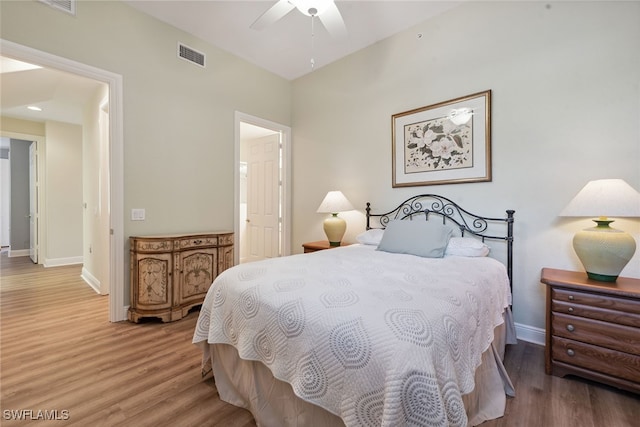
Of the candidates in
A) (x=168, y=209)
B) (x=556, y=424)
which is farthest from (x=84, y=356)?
(x=556, y=424)

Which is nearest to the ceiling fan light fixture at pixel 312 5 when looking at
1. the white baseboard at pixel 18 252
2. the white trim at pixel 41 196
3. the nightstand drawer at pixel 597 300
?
the nightstand drawer at pixel 597 300

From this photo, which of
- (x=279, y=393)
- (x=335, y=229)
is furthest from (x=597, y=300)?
(x=335, y=229)

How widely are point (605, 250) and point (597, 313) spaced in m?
0.39

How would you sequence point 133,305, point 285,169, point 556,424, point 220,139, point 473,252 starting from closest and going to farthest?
point 556,424 < point 473,252 < point 133,305 < point 220,139 < point 285,169

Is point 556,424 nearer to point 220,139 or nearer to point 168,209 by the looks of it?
point 168,209

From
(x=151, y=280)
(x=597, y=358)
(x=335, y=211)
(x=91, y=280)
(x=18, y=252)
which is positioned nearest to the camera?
(x=597, y=358)

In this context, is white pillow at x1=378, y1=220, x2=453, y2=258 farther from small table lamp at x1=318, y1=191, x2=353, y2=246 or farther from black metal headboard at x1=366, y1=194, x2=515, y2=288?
small table lamp at x1=318, y1=191, x2=353, y2=246

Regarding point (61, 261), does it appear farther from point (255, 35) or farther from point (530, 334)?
point (530, 334)

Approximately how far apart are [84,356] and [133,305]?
65cm

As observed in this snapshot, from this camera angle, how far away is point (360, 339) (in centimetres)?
93

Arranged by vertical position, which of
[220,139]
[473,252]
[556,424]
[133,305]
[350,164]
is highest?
[220,139]

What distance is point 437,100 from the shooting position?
9.11 ft

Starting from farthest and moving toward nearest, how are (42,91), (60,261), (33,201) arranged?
(33,201) < (60,261) < (42,91)

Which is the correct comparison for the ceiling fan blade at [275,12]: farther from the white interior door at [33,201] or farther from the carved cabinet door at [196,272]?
the white interior door at [33,201]
